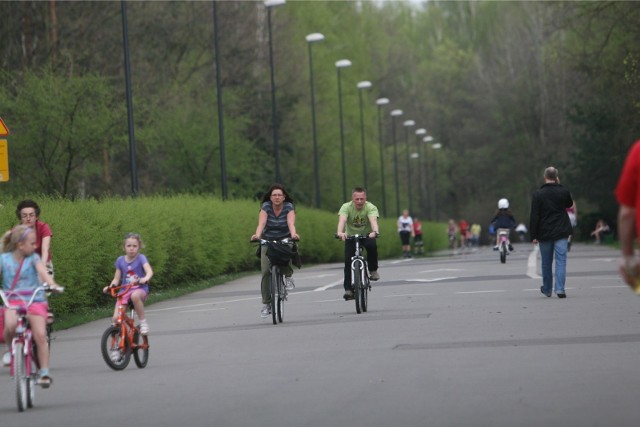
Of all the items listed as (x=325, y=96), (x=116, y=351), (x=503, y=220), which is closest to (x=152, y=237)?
(x=503, y=220)

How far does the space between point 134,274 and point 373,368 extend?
266cm

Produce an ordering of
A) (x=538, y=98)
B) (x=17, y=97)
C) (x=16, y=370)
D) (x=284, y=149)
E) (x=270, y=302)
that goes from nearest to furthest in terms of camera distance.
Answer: (x=16, y=370) → (x=270, y=302) → (x=17, y=97) → (x=284, y=149) → (x=538, y=98)

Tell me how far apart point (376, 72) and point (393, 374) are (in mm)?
94613

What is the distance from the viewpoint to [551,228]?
2236 centimetres

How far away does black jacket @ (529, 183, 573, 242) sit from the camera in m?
22.3

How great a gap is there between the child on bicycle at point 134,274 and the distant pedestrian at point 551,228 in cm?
851

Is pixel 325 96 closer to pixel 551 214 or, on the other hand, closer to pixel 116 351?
pixel 551 214

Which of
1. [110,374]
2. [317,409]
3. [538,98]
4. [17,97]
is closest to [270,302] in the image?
[110,374]

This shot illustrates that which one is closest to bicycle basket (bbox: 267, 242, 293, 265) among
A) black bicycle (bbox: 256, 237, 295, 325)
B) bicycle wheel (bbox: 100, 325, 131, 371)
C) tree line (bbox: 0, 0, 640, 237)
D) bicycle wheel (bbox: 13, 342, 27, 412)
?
black bicycle (bbox: 256, 237, 295, 325)

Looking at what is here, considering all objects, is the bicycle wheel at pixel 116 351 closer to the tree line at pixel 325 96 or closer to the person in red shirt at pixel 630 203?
the person in red shirt at pixel 630 203

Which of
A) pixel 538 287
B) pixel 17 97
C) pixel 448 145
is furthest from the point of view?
pixel 448 145

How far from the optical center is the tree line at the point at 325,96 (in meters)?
45.3

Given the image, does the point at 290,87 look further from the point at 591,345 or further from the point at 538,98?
the point at 591,345

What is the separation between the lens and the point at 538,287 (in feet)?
83.7
